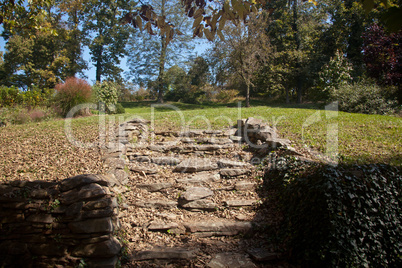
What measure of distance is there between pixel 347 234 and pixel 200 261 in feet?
5.16

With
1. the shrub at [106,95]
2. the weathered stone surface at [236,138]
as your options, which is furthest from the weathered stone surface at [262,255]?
the shrub at [106,95]

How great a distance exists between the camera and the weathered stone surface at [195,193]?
368 centimetres

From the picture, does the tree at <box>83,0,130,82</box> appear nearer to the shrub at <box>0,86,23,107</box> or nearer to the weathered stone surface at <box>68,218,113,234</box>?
the shrub at <box>0,86,23,107</box>

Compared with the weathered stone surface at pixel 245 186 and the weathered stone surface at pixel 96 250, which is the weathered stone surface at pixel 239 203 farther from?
the weathered stone surface at pixel 96 250

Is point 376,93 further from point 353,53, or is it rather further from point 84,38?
point 84,38

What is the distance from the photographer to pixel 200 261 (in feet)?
8.91

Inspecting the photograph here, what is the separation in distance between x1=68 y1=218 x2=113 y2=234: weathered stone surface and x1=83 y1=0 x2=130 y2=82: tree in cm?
1959

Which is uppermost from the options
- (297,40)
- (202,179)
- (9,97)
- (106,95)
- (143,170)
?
(297,40)

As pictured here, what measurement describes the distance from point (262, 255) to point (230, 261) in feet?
1.24

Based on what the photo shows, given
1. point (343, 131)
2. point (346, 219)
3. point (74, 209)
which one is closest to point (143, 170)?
point (74, 209)

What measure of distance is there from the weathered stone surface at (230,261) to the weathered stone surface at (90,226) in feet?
3.97

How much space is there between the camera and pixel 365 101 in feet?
28.4

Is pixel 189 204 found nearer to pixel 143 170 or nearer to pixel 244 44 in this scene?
pixel 143 170

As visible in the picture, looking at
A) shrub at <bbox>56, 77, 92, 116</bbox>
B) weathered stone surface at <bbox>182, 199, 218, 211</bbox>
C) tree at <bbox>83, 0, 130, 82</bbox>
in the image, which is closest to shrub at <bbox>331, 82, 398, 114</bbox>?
weathered stone surface at <bbox>182, 199, 218, 211</bbox>
